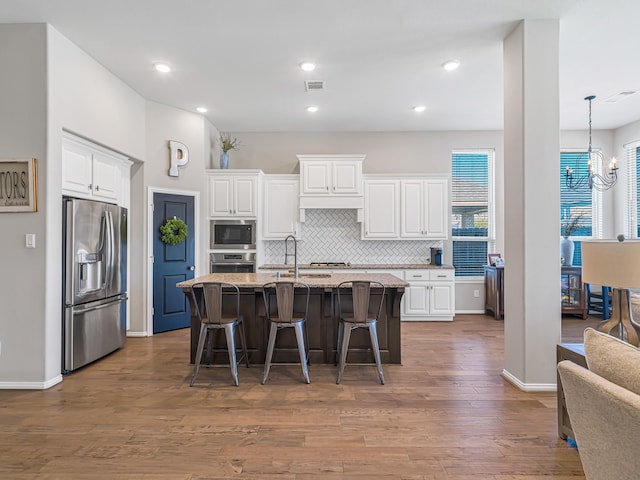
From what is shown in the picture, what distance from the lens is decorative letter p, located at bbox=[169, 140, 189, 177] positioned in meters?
5.08

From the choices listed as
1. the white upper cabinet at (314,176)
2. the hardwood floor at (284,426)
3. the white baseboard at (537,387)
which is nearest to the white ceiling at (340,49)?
the white upper cabinet at (314,176)

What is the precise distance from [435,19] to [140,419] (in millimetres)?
3915

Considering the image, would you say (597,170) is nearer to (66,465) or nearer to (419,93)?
(419,93)

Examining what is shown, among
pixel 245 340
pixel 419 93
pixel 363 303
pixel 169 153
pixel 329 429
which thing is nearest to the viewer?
pixel 329 429

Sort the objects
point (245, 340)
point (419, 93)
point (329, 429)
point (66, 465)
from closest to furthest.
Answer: point (66, 465), point (329, 429), point (245, 340), point (419, 93)

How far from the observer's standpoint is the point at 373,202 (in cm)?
589

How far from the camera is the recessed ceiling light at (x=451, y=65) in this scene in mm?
3830

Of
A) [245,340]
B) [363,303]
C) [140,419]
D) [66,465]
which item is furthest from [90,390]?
[363,303]

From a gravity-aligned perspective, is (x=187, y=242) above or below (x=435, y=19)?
below

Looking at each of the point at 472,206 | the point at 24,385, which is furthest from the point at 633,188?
the point at 24,385

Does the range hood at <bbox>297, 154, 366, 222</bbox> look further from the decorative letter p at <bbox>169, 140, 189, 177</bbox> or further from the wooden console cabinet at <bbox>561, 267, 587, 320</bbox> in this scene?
the wooden console cabinet at <bbox>561, 267, 587, 320</bbox>

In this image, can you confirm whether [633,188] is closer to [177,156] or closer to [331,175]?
[331,175]

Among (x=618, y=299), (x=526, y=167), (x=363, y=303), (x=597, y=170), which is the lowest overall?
(x=363, y=303)

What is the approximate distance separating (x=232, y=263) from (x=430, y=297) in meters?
3.14
